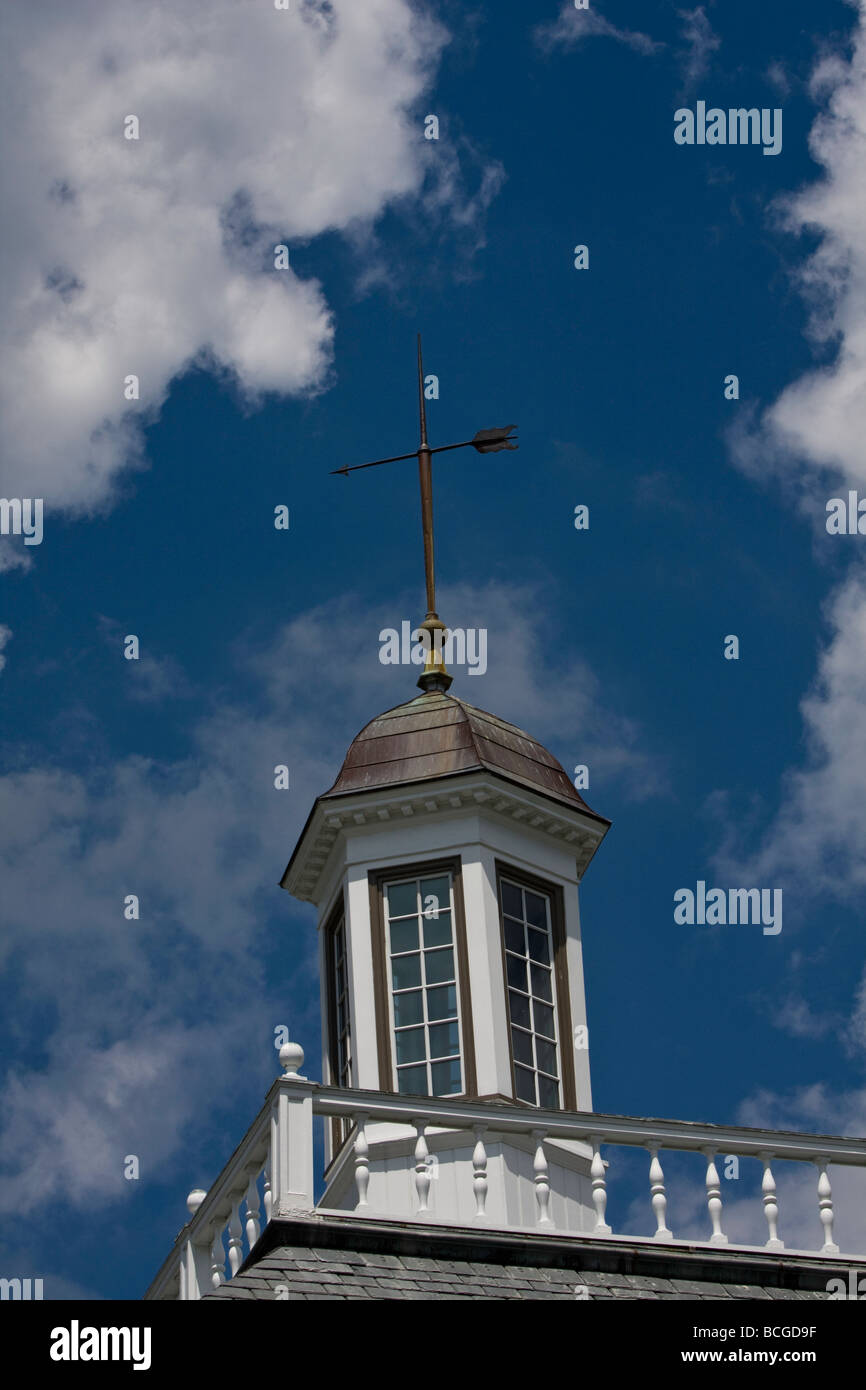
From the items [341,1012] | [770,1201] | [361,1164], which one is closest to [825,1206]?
[770,1201]

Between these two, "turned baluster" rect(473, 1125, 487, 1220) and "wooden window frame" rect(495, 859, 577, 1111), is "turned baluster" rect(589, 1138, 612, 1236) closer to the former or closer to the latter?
"turned baluster" rect(473, 1125, 487, 1220)

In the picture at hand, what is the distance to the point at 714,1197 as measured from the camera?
16.9 metres

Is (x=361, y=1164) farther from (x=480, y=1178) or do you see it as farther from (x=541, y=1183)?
(x=541, y=1183)

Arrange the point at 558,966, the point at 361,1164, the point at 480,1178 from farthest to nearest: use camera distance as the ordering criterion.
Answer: the point at 558,966, the point at 480,1178, the point at 361,1164

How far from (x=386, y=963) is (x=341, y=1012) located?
0.97 meters

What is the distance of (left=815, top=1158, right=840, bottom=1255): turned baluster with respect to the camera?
55.1 ft

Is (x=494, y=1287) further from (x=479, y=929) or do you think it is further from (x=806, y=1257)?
(x=479, y=929)

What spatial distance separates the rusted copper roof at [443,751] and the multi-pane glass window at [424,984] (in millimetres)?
983

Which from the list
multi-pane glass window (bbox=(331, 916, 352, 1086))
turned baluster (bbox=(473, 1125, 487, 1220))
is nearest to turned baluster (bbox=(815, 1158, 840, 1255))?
turned baluster (bbox=(473, 1125, 487, 1220))

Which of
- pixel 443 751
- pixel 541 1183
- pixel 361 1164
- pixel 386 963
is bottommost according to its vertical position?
pixel 541 1183

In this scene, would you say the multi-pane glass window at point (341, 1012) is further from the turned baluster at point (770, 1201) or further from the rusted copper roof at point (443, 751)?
the turned baluster at point (770, 1201)

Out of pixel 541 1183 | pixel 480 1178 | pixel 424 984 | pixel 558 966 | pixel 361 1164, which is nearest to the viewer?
pixel 361 1164

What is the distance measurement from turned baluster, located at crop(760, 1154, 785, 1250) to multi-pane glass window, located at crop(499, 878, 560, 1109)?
3.37 metres
